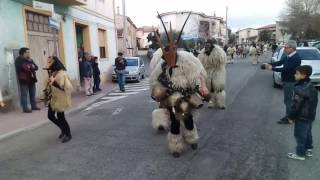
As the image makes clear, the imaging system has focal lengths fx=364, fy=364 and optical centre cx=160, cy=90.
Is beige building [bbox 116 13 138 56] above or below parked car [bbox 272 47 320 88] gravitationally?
above

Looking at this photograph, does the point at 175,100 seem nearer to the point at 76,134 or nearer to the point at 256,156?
the point at 256,156

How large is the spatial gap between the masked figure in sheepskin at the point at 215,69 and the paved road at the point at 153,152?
0.42 metres

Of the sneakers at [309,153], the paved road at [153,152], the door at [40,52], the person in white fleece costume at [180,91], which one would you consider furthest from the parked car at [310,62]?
the door at [40,52]

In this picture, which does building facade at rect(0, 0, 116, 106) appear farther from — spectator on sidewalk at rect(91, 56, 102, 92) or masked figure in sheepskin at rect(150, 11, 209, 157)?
masked figure in sheepskin at rect(150, 11, 209, 157)

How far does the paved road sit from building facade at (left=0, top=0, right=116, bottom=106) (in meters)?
3.30

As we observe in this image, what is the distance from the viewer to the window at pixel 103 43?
70.5 ft

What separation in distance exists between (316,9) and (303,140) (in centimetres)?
5641

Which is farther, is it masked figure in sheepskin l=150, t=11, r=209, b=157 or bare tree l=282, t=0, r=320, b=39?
bare tree l=282, t=0, r=320, b=39

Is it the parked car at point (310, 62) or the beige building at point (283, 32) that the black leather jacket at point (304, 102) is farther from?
the beige building at point (283, 32)

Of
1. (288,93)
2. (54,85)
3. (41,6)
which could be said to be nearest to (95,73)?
(41,6)

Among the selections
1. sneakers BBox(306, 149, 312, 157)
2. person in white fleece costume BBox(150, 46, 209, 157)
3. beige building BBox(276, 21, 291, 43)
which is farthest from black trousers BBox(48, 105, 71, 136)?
beige building BBox(276, 21, 291, 43)

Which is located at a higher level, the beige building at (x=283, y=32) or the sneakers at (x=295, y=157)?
the beige building at (x=283, y=32)

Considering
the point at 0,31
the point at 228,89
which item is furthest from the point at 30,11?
the point at 228,89

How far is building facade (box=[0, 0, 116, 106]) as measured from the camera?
11195 mm
